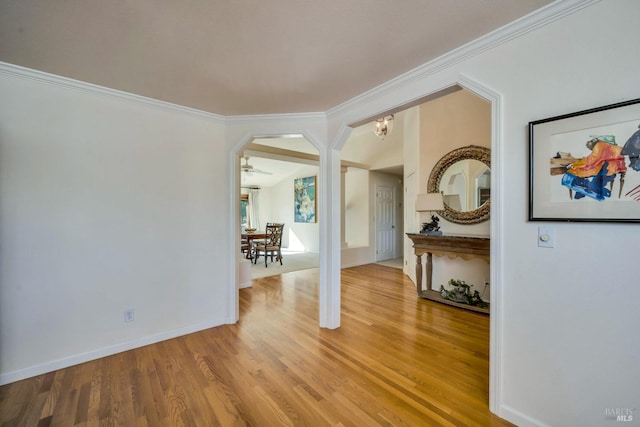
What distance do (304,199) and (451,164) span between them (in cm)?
560

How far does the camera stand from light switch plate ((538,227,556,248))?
1412mm

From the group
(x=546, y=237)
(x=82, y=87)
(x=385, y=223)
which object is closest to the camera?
(x=546, y=237)

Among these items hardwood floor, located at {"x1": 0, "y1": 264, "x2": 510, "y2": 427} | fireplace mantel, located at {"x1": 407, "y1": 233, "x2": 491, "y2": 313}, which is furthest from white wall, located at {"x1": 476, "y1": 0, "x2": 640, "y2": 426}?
fireplace mantel, located at {"x1": 407, "y1": 233, "x2": 491, "y2": 313}

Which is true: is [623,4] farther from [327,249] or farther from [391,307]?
[391,307]

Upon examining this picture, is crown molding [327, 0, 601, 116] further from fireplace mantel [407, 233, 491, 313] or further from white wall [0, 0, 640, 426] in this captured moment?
fireplace mantel [407, 233, 491, 313]

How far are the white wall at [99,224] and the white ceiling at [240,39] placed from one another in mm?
359

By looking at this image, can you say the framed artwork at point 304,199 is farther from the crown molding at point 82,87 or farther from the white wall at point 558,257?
the white wall at point 558,257

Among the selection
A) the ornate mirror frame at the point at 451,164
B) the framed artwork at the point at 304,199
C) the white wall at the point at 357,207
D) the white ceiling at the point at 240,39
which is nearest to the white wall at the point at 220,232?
the white ceiling at the point at 240,39

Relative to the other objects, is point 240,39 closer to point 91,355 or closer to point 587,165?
point 587,165

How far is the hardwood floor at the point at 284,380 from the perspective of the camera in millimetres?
1601

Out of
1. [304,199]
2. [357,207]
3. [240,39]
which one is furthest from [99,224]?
[304,199]

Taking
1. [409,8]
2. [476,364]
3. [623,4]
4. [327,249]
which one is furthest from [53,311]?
[623,4]

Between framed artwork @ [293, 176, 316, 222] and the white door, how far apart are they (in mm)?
2289

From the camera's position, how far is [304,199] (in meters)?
8.77
